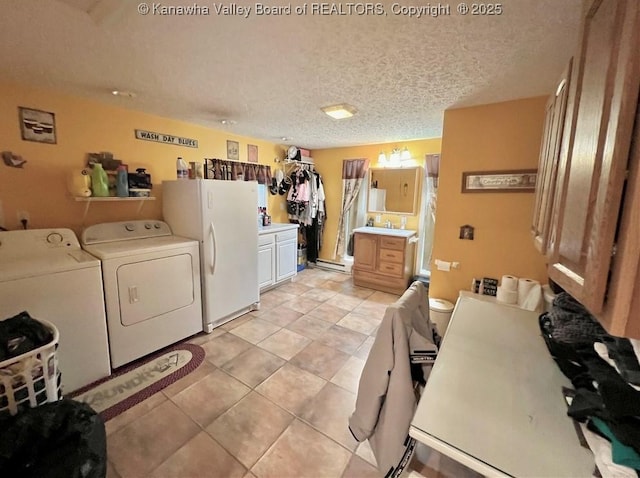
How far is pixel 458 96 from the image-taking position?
2.13 metres

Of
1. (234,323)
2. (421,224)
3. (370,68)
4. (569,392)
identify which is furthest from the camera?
(421,224)

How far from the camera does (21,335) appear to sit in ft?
4.79

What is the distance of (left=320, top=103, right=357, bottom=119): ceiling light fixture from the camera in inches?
95.0

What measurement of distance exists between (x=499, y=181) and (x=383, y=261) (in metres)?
2.02

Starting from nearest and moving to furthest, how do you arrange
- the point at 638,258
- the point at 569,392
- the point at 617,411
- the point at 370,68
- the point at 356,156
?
the point at 638,258
the point at 617,411
the point at 569,392
the point at 370,68
the point at 356,156

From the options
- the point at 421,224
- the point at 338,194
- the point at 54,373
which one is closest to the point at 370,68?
the point at 54,373

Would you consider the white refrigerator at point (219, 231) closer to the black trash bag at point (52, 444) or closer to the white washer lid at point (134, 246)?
the white washer lid at point (134, 246)

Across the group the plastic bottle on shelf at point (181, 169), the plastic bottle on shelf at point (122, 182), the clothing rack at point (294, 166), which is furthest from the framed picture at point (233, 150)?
the plastic bottle on shelf at point (122, 182)

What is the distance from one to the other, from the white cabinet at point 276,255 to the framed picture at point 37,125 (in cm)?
222

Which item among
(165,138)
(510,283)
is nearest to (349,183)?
(165,138)

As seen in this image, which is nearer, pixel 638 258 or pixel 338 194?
pixel 638 258

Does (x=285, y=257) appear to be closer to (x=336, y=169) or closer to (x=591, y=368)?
(x=336, y=169)

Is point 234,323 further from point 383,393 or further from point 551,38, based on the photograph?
point 551,38

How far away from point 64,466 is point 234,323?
1.96m
